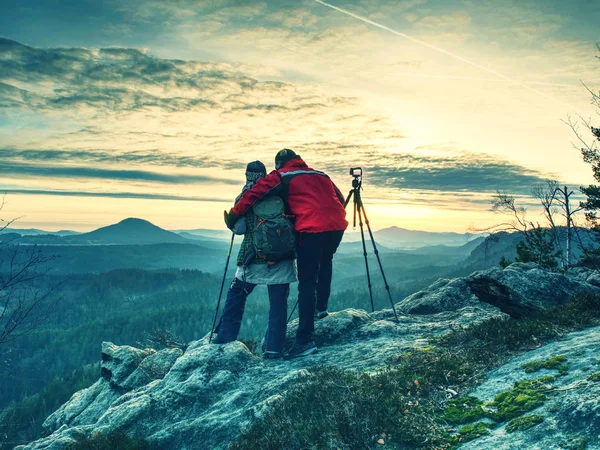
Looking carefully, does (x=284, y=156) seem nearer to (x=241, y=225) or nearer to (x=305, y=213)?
(x=305, y=213)

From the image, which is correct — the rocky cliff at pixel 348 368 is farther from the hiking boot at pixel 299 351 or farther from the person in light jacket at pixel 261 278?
the person in light jacket at pixel 261 278

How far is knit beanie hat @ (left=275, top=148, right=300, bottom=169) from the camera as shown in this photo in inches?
338

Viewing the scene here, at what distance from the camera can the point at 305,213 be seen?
26.7ft

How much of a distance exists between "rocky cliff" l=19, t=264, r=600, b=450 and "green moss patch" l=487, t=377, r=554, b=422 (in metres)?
0.07

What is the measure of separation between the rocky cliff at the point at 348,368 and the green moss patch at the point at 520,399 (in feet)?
0.23

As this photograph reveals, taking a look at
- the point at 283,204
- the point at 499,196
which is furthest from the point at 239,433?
the point at 499,196

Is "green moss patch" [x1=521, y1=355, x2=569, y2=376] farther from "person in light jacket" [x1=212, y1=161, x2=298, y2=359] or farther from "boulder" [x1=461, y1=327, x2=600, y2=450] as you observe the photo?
"person in light jacket" [x1=212, y1=161, x2=298, y2=359]

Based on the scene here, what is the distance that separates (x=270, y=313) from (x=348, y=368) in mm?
2080

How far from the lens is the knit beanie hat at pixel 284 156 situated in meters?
8.59

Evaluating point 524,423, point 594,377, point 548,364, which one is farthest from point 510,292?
point 524,423

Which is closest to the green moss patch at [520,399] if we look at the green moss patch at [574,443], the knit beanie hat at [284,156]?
the green moss patch at [574,443]

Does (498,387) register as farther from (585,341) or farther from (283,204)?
(283,204)

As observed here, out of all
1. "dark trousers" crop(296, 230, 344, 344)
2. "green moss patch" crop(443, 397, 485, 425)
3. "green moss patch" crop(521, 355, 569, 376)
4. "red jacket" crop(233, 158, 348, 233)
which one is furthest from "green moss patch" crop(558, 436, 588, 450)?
"red jacket" crop(233, 158, 348, 233)

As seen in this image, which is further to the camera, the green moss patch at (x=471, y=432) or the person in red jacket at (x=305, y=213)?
the person in red jacket at (x=305, y=213)
